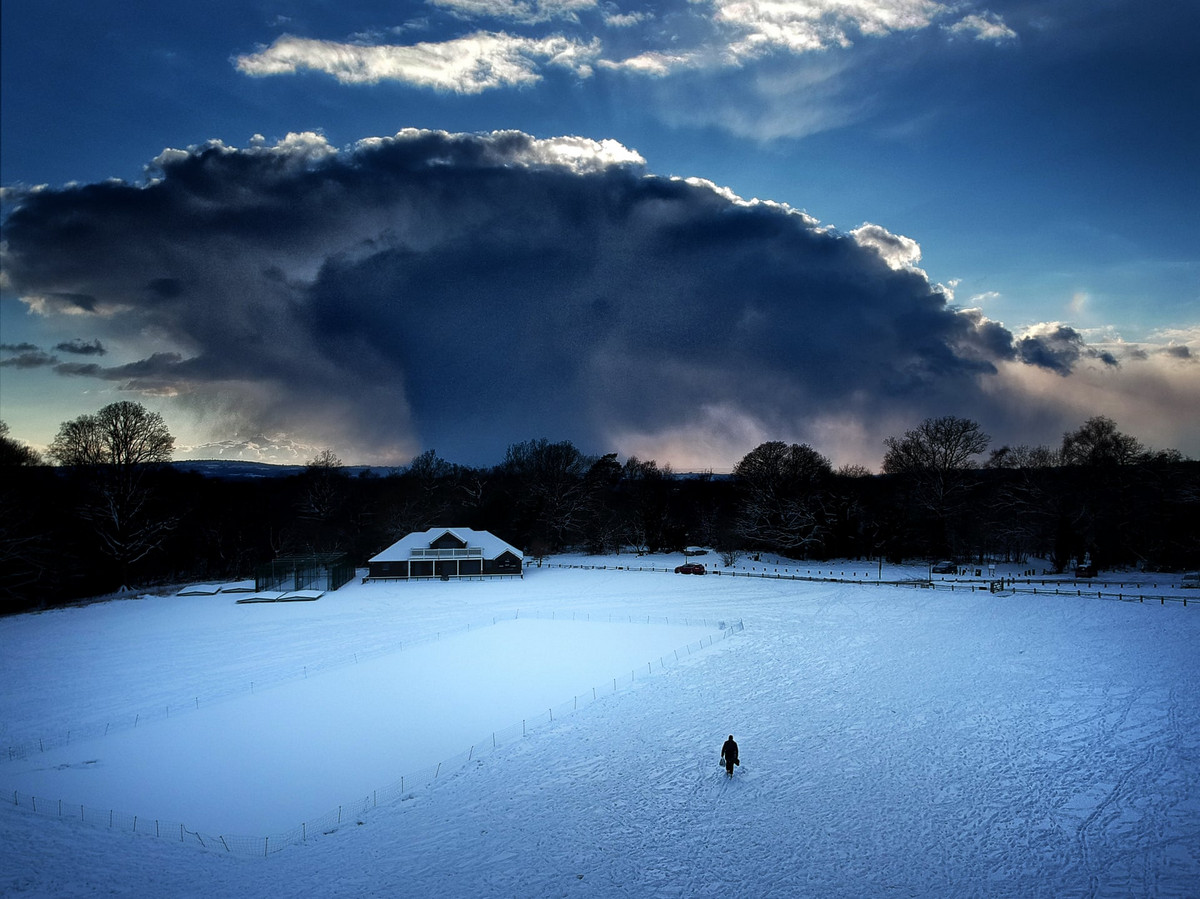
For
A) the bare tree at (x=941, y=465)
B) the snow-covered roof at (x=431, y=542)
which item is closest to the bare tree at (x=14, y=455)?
the snow-covered roof at (x=431, y=542)

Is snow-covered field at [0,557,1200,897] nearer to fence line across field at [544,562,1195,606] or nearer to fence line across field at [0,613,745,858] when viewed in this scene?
fence line across field at [0,613,745,858]

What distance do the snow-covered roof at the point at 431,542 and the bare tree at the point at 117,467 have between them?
18740 mm

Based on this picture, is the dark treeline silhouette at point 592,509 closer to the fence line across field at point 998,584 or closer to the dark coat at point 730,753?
the fence line across field at point 998,584

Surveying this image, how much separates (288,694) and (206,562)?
176ft

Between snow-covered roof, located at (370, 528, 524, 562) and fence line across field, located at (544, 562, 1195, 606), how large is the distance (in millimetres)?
16306

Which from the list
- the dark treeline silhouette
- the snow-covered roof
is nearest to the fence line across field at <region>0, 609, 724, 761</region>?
the snow-covered roof

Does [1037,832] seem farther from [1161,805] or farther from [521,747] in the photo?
Answer: [521,747]

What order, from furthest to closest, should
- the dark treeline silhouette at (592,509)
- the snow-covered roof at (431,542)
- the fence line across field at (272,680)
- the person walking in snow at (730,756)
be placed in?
the snow-covered roof at (431,542), the dark treeline silhouette at (592,509), the fence line across field at (272,680), the person walking in snow at (730,756)

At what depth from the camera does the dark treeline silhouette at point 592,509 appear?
52531 millimetres

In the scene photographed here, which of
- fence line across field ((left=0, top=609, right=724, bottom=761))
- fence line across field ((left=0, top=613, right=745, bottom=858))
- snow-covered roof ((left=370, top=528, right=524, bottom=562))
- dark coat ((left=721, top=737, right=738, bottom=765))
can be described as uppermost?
snow-covered roof ((left=370, top=528, right=524, bottom=562))

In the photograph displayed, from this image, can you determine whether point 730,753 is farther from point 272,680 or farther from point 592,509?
point 592,509

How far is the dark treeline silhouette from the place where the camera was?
5253 centimetres

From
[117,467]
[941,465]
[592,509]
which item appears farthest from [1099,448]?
[117,467]

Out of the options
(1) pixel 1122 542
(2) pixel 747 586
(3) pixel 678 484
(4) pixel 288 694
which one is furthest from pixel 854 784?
(3) pixel 678 484
